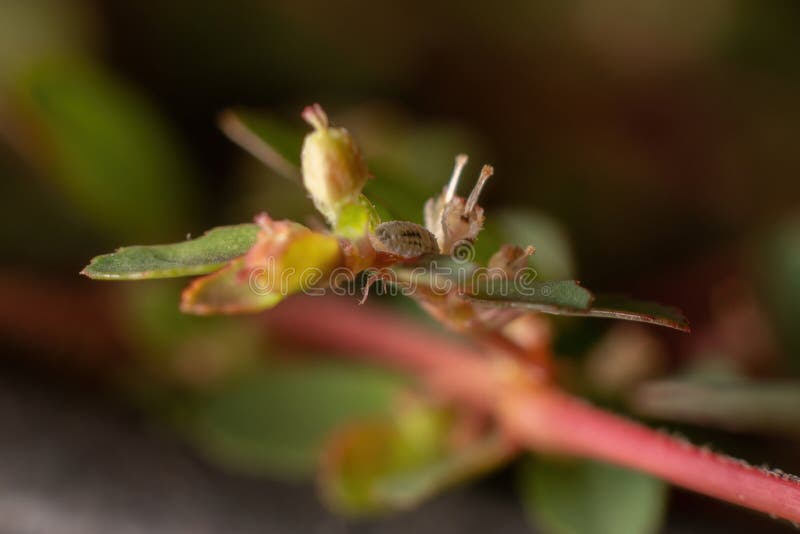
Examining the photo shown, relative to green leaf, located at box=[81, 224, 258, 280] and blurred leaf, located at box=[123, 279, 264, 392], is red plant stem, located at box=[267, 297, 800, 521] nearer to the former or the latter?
blurred leaf, located at box=[123, 279, 264, 392]

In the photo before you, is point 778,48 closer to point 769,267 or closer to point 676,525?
point 769,267

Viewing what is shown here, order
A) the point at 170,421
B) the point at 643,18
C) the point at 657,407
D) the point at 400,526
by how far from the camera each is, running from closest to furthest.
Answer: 1. the point at 657,407
2. the point at 400,526
3. the point at 170,421
4. the point at 643,18

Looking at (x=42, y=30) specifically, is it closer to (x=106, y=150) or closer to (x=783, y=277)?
(x=106, y=150)

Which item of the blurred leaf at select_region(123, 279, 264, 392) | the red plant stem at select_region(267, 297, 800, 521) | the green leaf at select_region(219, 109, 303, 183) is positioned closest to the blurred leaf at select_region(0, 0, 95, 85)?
the blurred leaf at select_region(123, 279, 264, 392)

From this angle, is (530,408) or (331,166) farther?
(530,408)

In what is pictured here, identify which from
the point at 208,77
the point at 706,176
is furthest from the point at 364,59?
the point at 706,176

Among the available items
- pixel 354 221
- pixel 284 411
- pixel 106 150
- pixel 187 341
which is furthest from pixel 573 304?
pixel 106 150
